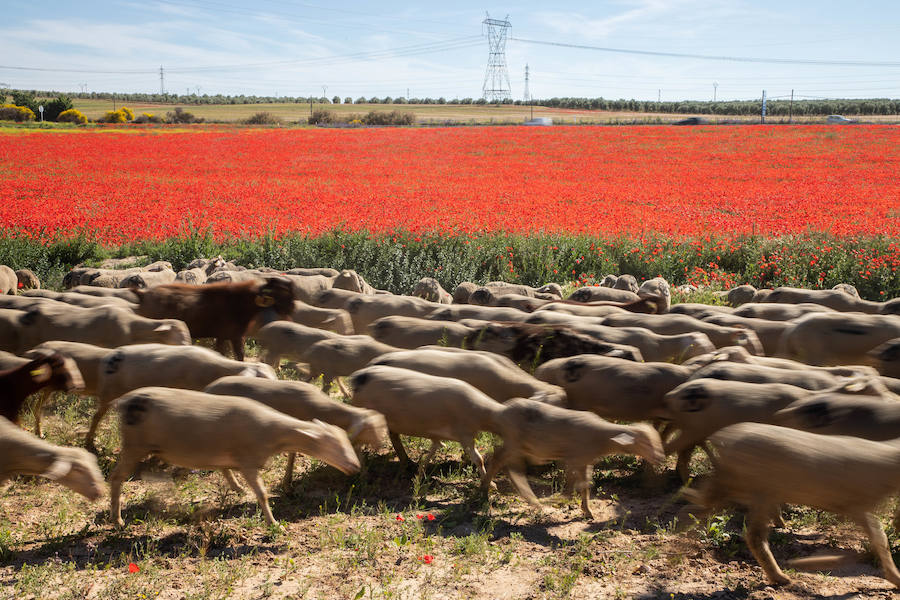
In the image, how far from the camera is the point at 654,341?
26.0ft

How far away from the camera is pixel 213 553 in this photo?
5.04 meters

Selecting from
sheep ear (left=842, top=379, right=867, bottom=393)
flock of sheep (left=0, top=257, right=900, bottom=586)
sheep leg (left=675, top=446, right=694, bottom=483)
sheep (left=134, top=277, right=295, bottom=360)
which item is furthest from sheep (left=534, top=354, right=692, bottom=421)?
sheep (left=134, top=277, right=295, bottom=360)

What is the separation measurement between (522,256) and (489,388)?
27.2 ft

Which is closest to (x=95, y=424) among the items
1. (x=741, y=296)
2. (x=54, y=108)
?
(x=741, y=296)

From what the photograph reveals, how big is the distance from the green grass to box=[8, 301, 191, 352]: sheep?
594cm

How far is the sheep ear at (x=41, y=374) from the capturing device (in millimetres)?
6121

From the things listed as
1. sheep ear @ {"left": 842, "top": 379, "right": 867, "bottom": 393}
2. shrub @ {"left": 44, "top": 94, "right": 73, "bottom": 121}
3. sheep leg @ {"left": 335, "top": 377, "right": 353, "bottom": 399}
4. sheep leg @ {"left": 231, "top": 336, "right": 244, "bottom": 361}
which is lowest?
sheep leg @ {"left": 335, "top": 377, "right": 353, "bottom": 399}

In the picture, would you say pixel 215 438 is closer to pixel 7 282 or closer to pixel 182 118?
pixel 7 282

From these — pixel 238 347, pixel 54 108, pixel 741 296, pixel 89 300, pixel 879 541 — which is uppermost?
pixel 54 108

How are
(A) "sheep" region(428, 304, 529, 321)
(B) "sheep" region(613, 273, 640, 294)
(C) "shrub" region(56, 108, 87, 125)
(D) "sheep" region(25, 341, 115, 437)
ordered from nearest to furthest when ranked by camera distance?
(D) "sheep" region(25, 341, 115, 437) < (A) "sheep" region(428, 304, 529, 321) < (B) "sheep" region(613, 273, 640, 294) < (C) "shrub" region(56, 108, 87, 125)

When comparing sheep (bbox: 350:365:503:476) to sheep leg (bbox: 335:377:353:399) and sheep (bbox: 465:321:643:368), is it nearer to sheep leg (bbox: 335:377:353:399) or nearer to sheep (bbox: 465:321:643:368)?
sheep (bbox: 465:321:643:368)

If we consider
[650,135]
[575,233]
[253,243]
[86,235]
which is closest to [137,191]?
[86,235]

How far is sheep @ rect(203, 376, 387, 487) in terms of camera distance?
229 inches

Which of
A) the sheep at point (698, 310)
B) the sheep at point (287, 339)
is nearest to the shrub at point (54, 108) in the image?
the sheep at point (287, 339)
